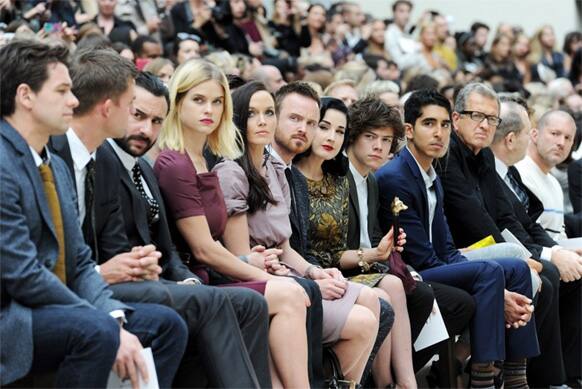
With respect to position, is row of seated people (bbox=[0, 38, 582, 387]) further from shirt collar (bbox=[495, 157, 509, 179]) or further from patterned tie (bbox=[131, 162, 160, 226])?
shirt collar (bbox=[495, 157, 509, 179])

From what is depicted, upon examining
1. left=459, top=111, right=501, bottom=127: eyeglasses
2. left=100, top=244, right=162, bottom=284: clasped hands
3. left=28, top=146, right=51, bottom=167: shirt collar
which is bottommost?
Answer: left=100, top=244, right=162, bottom=284: clasped hands

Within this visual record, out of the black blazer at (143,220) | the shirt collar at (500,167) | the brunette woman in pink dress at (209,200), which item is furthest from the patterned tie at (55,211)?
the shirt collar at (500,167)

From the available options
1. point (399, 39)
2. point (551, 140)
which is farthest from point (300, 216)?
point (399, 39)

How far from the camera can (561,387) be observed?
23.0ft

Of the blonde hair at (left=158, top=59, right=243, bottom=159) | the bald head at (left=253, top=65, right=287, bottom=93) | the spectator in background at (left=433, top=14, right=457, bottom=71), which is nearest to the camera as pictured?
the blonde hair at (left=158, top=59, right=243, bottom=159)

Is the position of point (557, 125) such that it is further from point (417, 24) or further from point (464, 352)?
point (417, 24)

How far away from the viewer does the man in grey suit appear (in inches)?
148

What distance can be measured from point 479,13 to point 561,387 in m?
12.6

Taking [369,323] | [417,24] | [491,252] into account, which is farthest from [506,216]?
[417,24]

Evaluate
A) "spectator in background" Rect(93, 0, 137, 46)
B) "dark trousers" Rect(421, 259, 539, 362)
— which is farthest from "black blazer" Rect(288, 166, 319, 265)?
"spectator in background" Rect(93, 0, 137, 46)

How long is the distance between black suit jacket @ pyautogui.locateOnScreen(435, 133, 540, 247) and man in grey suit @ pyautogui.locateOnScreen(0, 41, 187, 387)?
10.2 feet

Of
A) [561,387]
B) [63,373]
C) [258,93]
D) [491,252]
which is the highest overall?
[258,93]

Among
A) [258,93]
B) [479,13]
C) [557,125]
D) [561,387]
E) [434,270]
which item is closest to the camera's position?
[258,93]

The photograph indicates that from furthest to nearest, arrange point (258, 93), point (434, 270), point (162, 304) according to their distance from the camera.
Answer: point (434, 270) → point (258, 93) → point (162, 304)
